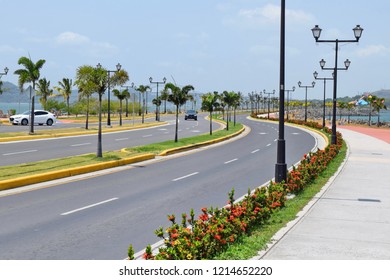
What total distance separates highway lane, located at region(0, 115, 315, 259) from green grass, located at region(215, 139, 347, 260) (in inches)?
77.7

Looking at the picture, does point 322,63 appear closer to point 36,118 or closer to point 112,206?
point 112,206

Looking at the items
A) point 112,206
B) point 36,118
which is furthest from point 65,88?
point 112,206

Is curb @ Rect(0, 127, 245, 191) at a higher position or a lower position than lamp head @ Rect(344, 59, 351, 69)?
lower

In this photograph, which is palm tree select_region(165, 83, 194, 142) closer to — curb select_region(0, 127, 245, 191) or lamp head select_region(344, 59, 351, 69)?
curb select_region(0, 127, 245, 191)

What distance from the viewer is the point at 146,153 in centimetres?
2666

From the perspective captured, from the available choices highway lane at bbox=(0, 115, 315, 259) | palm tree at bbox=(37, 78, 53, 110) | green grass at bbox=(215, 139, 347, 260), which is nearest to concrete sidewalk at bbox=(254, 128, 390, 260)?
green grass at bbox=(215, 139, 347, 260)

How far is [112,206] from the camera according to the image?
13570 mm

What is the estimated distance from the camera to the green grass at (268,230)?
8598 mm

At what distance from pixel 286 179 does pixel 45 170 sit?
9.00 m

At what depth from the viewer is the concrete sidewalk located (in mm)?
8734

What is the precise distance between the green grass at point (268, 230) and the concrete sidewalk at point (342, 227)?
201 mm

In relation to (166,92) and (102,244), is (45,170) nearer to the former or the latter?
(102,244)

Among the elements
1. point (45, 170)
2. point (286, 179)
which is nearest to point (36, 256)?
point (286, 179)
